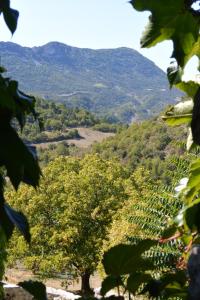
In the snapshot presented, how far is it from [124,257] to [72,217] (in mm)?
25215

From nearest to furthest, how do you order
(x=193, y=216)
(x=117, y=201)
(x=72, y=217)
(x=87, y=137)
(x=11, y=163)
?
(x=193, y=216)
(x=11, y=163)
(x=72, y=217)
(x=117, y=201)
(x=87, y=137)

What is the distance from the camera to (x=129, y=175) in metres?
31.0

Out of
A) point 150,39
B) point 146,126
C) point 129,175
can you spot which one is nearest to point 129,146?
point 146,126

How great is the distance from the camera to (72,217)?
2559cm

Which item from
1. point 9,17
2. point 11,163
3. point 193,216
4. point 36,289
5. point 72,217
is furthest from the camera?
point 72,217

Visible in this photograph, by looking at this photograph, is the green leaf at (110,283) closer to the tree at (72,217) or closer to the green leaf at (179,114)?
the green leaf at (179,114)

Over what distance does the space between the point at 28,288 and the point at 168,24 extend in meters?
0.44

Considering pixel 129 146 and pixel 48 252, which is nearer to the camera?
pixel 48 252

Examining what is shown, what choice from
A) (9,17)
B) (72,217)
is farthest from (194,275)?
(72,217)

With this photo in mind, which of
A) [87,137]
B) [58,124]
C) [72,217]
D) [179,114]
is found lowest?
[87,137]

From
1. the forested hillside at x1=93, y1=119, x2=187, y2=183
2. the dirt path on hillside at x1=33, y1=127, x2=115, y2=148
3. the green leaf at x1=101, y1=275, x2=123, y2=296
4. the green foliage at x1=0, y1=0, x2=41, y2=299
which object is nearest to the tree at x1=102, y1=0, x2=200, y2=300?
the green leaf at x1=101, y1=275, x2=123, y2=296

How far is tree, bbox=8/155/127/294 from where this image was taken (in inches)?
983

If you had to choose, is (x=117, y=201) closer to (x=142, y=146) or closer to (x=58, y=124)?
(x=142, y=146)

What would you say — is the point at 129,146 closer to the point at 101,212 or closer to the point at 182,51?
the point at 101,212
